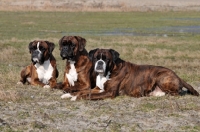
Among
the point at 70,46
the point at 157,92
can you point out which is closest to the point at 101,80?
the point at 70,46

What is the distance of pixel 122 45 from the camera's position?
2831 centimetres

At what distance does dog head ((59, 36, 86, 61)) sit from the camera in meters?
11.4

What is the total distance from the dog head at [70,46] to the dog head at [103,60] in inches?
27.3

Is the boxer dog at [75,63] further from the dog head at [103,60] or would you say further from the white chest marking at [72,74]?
the dog head at [103,60]

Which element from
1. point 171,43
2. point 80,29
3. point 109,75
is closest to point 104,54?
point 109,75

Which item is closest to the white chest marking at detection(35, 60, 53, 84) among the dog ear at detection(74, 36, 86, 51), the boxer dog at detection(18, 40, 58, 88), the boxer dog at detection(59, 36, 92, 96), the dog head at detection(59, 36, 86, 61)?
the boxer dog at detection(18, 40, 58, 88)

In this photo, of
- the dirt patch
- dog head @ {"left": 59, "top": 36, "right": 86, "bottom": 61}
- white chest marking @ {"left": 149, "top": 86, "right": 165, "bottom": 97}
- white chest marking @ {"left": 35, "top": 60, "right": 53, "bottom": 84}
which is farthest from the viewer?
the dirt patch

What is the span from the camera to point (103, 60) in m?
10.6

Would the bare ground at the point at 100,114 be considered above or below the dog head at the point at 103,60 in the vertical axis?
below

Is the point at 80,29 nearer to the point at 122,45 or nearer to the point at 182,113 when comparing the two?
the point at 122,45

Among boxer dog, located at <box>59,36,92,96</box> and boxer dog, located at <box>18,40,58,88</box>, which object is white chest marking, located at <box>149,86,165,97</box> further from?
boxer dog, located at <box>18,40,58,88</box>

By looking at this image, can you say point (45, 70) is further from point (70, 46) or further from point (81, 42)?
point (81, 42)

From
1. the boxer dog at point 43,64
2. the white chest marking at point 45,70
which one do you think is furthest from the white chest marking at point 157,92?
the white chest marking at point 45,70

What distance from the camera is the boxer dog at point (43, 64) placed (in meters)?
12.2
